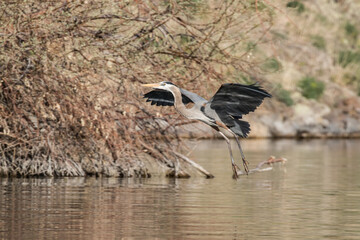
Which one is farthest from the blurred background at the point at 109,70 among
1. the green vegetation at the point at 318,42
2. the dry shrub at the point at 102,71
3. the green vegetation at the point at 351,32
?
the green vegetation at the point at 351,32

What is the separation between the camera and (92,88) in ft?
55.7

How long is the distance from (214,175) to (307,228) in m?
8.60

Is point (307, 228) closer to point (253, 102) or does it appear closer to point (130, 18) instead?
point (253, 102)

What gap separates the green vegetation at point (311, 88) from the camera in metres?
45.0

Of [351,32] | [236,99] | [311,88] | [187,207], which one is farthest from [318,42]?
[187,207]

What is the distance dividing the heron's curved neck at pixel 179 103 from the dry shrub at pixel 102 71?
3158mm

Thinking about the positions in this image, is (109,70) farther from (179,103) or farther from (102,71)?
(179,103)

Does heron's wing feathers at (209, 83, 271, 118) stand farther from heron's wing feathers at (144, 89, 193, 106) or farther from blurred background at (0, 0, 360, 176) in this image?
blurred background at (0, 0, 360, 176)

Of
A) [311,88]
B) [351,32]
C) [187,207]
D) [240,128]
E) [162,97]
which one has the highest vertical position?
[351,32]

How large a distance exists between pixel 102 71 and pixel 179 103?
139 inches

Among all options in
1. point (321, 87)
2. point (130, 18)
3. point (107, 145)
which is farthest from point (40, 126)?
point (321, 87)

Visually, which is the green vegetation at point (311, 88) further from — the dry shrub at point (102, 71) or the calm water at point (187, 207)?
the dry shrub at point (102, 71)

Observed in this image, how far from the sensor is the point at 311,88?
4522 centimetres

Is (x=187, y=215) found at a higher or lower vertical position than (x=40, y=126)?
lower
